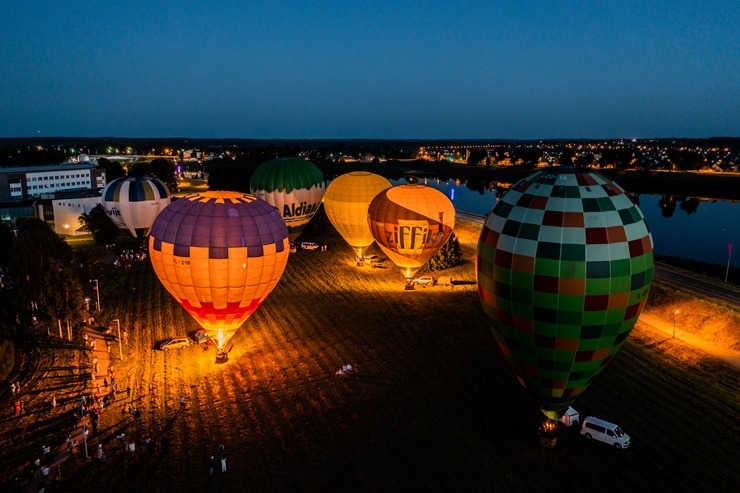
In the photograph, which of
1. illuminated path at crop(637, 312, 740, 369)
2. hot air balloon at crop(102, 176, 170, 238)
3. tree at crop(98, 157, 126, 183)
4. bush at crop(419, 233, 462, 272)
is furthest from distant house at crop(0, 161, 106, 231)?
illuminated path at crop(637, 312, 740, 369)

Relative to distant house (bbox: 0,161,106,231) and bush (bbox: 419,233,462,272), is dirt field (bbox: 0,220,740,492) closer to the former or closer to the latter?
bush (bbox: 419,233,462,272)

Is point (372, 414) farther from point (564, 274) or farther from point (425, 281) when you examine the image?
point (425, 281)

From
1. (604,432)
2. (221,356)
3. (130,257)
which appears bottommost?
(130,257)

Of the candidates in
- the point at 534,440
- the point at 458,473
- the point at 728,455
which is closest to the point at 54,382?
the point at 458,473

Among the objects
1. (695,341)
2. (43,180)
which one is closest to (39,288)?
(695,341)

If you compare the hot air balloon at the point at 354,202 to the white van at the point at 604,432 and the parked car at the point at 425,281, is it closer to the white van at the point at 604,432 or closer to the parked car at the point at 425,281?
the parked car at the point at 425,281

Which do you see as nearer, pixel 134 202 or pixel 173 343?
pixel 173 343
